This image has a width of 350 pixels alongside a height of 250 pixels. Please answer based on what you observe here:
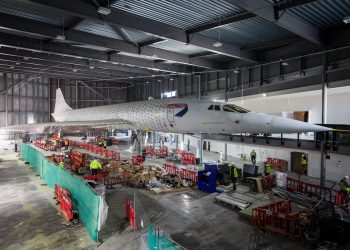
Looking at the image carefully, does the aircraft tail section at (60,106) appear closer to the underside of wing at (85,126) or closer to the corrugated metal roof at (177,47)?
the underside of wing at (85,126)

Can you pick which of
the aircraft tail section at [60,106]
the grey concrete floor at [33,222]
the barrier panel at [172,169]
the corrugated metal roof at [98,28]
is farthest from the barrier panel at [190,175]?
the aircraft tail section at [60,106]

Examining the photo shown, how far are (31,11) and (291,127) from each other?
14977 mm

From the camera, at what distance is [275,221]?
9977 millimetres

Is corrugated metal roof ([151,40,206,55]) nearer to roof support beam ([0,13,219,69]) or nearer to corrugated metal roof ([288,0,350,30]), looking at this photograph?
roof support beam ([0,13,219,69])

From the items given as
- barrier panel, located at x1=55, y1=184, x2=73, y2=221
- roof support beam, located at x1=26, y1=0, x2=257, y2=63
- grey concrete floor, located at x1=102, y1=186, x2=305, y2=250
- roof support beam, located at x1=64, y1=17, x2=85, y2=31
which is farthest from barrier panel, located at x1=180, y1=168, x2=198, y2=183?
roof support beam, located at x1=64, y1=17, x2=85, y2=31

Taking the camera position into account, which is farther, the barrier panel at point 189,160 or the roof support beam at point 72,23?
the barrier panel at point 189,160

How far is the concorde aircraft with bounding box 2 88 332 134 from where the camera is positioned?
11.4 meters

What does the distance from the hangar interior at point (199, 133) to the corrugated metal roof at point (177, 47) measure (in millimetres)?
202

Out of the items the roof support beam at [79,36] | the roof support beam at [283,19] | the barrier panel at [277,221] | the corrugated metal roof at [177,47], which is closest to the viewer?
the barrier panel at [277,221]

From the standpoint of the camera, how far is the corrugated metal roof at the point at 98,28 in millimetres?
14837

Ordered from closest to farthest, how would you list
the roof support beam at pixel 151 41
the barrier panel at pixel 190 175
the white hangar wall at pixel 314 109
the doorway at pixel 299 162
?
the barrier panel at pixel 190 175
the white hangar wall at pixel 314 109
the roof support beam at pixel 151 41
the doorway at pixel 299 162

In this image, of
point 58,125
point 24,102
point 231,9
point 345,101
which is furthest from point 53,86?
point 345,101

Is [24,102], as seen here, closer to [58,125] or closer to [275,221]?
[58,125]

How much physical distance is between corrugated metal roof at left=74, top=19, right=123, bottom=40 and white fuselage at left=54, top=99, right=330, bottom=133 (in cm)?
515
